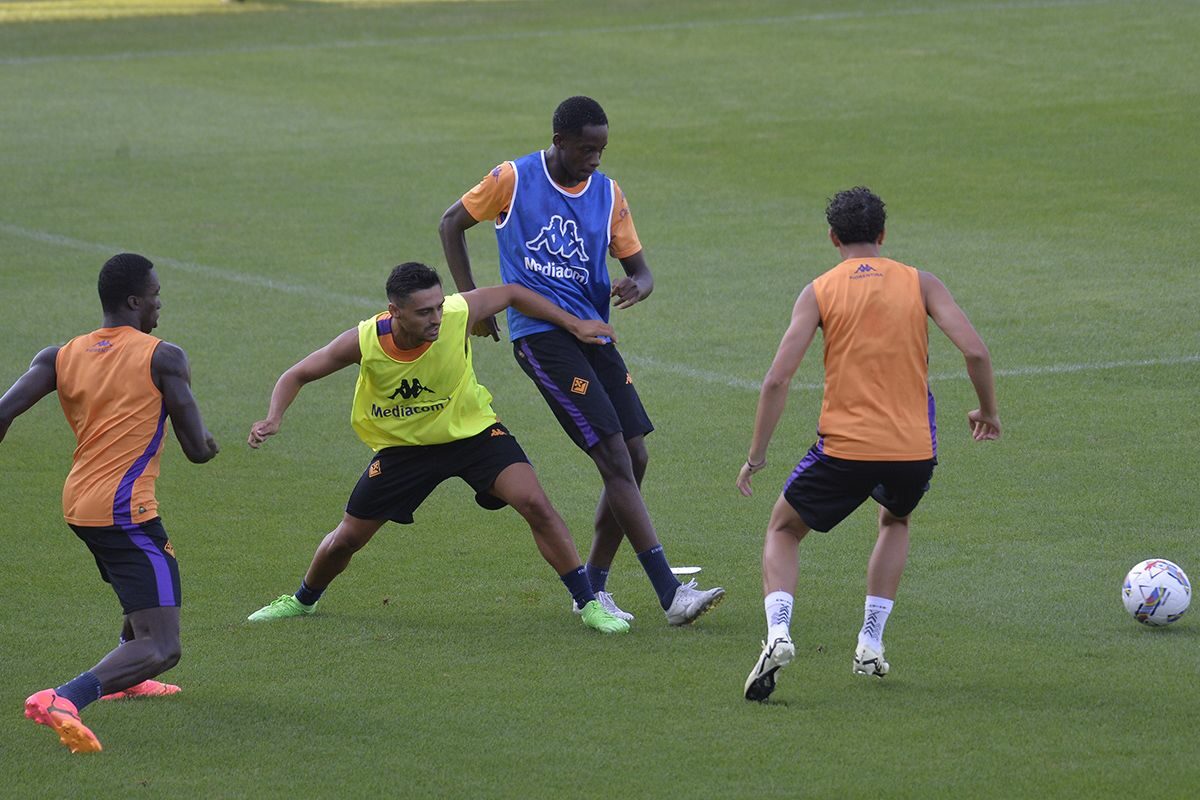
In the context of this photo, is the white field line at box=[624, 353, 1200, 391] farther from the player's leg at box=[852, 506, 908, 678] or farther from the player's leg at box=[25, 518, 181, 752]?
the player's leg at box=[25, 518, 181, 752]

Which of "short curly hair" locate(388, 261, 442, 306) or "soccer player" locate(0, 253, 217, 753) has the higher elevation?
"short curly hair" locate(388, 261, 442, 306)

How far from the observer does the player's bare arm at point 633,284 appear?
8719 mm

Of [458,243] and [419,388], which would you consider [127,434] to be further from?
[458,243]

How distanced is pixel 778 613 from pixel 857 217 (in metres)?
1.63

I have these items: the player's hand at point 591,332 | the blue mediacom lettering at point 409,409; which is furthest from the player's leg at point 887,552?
the blue mediacom lettering at point 409,409

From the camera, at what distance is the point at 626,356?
1448 cm

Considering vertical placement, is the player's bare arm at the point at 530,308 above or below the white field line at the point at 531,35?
below

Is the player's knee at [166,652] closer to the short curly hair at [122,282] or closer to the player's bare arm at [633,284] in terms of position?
the short curly hair at [122,282]

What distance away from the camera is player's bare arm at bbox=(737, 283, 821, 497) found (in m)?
7.11

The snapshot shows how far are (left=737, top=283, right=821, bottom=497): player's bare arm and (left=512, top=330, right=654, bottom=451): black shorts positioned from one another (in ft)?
4.45

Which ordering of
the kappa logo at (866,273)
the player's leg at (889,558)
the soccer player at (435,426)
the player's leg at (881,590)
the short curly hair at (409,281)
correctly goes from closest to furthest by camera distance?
the kappa logo at (866,273) < the player's leg at (881,590) < the player's leg at (889,558) < the short curly hair at (409,281) < the soccer player at (435,426)

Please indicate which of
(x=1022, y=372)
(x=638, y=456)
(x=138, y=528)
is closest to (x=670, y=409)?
(x=1022, y=372)

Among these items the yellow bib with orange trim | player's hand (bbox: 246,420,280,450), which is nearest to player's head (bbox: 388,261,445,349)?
the yellow bib with orange trim

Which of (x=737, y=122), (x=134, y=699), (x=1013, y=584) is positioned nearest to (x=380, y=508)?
(x=134, y=699)
